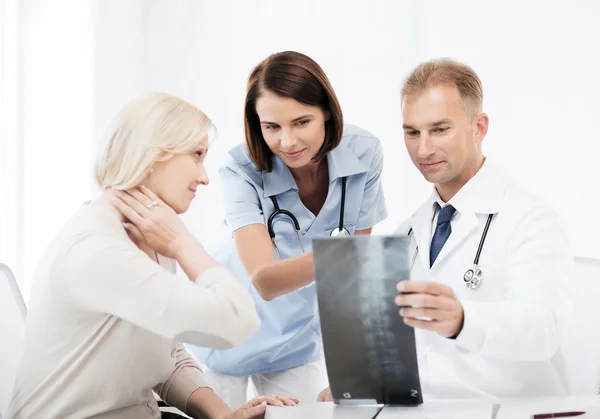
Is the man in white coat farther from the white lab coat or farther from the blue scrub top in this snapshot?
the blue scrub top

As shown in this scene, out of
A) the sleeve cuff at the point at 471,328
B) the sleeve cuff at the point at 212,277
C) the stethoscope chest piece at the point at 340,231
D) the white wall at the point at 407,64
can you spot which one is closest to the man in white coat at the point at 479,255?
the sleeve cuff at the point at 471,328

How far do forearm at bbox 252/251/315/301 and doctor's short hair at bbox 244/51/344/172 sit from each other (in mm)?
307

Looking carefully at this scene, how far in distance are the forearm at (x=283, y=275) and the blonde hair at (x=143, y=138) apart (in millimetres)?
466

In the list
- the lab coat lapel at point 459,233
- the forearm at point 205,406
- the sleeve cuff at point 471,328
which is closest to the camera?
the sleeve cuff at point 471,328

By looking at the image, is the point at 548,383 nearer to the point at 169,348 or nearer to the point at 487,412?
the point at 487,412

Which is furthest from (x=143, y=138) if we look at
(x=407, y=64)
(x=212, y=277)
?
(x=407, y=64)

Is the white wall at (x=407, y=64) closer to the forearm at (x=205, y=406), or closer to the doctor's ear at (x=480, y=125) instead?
the doctor's ear at (x=480, y=125)

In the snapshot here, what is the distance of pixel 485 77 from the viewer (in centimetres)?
353

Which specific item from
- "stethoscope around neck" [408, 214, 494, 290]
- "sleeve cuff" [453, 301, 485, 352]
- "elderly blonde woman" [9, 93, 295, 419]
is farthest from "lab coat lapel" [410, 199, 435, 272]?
"elderly blonde woman" [9, 93, 295, 419]

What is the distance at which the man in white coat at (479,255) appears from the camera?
137 centimetres

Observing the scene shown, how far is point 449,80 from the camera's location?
1.67 m

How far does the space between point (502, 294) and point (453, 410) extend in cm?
37

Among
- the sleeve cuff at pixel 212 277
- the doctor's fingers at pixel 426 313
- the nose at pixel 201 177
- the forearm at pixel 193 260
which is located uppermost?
the nose at pixel 201 177

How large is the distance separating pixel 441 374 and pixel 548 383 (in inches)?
8.5
